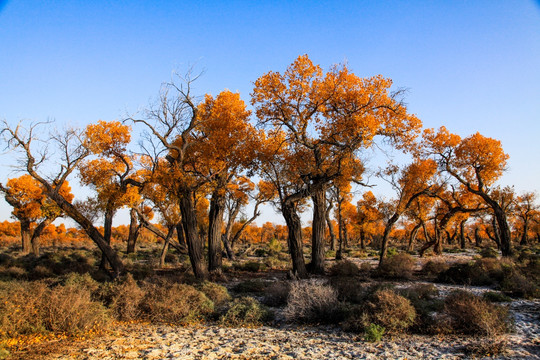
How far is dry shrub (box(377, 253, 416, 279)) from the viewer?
15.6 m

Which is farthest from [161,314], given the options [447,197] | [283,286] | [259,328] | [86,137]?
[447,197]

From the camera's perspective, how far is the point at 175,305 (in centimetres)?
836

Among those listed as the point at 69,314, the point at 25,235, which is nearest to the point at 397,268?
the point at 69,314

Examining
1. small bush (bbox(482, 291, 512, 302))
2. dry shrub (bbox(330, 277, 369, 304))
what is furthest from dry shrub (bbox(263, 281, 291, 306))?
small bush (bbox(482, 291, 512, 302))

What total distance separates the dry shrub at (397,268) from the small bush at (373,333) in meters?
9.58

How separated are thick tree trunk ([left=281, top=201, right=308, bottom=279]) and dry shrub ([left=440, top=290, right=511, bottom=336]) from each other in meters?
7.92

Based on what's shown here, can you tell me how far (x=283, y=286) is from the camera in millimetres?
10695

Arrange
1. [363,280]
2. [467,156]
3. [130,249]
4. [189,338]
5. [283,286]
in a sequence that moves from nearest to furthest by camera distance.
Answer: [189,338]
[283,286]
[363,280]
[467,156]
[130,249]

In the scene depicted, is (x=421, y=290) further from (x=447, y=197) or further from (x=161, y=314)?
(x=447, y=197)

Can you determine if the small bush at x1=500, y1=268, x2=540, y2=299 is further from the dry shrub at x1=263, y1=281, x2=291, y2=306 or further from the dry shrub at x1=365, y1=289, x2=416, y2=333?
the dry shrub at x1=263, y1=281, x2=291, y2=306

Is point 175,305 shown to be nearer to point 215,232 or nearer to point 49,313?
point 49,313

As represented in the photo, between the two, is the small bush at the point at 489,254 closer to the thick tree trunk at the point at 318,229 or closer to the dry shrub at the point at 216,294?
the thick tree trunk at the point at 318,229

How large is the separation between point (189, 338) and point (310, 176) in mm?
10017

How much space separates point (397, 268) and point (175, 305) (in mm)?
11382
